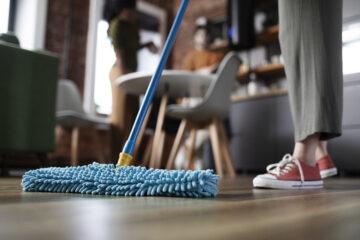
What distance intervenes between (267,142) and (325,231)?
3.18m

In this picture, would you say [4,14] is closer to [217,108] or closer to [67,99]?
[67,99]

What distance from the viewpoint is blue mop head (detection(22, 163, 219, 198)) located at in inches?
26.6

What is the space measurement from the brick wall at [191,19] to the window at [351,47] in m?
2.41

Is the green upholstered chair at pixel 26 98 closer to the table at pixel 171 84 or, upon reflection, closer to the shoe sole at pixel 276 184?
the table at pixel 171 84

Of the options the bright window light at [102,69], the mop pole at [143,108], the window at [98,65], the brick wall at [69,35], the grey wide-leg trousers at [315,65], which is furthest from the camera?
the bright window light at [102,69]

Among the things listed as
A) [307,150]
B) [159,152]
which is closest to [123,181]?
[307,150]

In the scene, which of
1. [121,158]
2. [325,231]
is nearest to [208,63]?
[121,158]

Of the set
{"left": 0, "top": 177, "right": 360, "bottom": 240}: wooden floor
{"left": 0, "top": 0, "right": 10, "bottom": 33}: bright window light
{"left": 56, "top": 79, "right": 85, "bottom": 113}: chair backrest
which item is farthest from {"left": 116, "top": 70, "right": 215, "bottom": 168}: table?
{"left": 0, "top": 0, "right": 10, "bottom": 33}: bright window light

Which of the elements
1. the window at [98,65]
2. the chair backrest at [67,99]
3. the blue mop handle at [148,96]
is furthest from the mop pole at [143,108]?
the window at [98,65]

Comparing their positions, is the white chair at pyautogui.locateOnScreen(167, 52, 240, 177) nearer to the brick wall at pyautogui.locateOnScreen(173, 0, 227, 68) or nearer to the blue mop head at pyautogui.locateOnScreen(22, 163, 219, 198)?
the blue mop head at pyautogui.locateOnScreen(22, 163, 219, 198)

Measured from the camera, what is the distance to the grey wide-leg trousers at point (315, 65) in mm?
1077

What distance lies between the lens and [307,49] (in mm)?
1105

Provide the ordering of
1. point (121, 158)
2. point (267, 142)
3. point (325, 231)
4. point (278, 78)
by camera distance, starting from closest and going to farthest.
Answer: point (325, 231), point (121, 158), point (267, 142), point (278, 78)

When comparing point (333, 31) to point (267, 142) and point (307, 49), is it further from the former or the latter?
point (267, 142)
